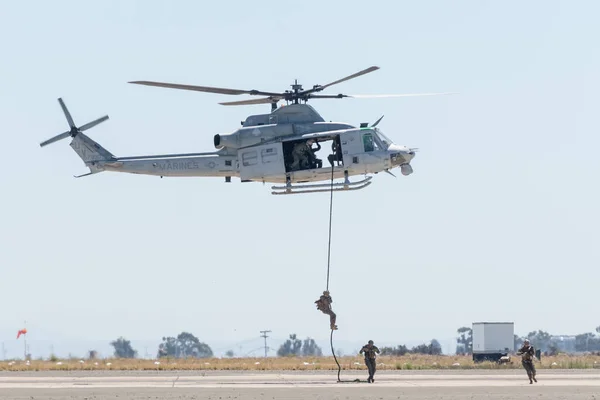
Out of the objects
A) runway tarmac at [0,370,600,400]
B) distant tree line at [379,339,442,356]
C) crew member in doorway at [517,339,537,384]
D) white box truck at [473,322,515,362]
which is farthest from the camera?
distant tree line at [379,339,442,356]

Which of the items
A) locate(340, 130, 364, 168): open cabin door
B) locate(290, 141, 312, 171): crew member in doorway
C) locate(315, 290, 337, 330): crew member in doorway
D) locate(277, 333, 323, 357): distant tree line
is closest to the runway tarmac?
locate(315, 290, 337, 330): crew member in doorway

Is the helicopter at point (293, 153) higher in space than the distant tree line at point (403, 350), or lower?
higher

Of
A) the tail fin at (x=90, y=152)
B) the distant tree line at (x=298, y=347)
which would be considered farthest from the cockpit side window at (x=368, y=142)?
the distant tree line at (x=298, y=347)

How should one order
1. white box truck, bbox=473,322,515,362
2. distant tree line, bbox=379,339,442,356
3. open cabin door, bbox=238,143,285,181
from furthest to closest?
distant tree line, bbox=379,339,442,356 → white box truck, bbox=473,322,515,362 → open cabin door, bbox=238,143,285,181

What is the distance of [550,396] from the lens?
29906 millimetres

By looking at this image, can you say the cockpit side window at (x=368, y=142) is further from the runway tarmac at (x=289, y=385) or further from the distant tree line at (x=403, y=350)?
the distant tree line at (x=403, y=350)

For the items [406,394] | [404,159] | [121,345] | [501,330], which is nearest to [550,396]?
[406,394]

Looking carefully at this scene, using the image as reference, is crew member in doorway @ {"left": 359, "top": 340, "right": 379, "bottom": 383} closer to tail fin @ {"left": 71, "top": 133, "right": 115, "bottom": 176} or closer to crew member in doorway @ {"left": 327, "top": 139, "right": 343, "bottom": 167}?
crew member in doorway @ {"left": 327, "top": 139, "right": 343, "bottom": 167}

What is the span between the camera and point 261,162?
40.8 metres

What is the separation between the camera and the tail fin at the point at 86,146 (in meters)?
43.5

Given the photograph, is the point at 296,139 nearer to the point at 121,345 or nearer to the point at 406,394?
the point at 406,394

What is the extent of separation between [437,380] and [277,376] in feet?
19.8

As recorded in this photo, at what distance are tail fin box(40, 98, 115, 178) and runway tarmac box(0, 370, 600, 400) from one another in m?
8.03

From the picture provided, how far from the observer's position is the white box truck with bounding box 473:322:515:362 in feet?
200
